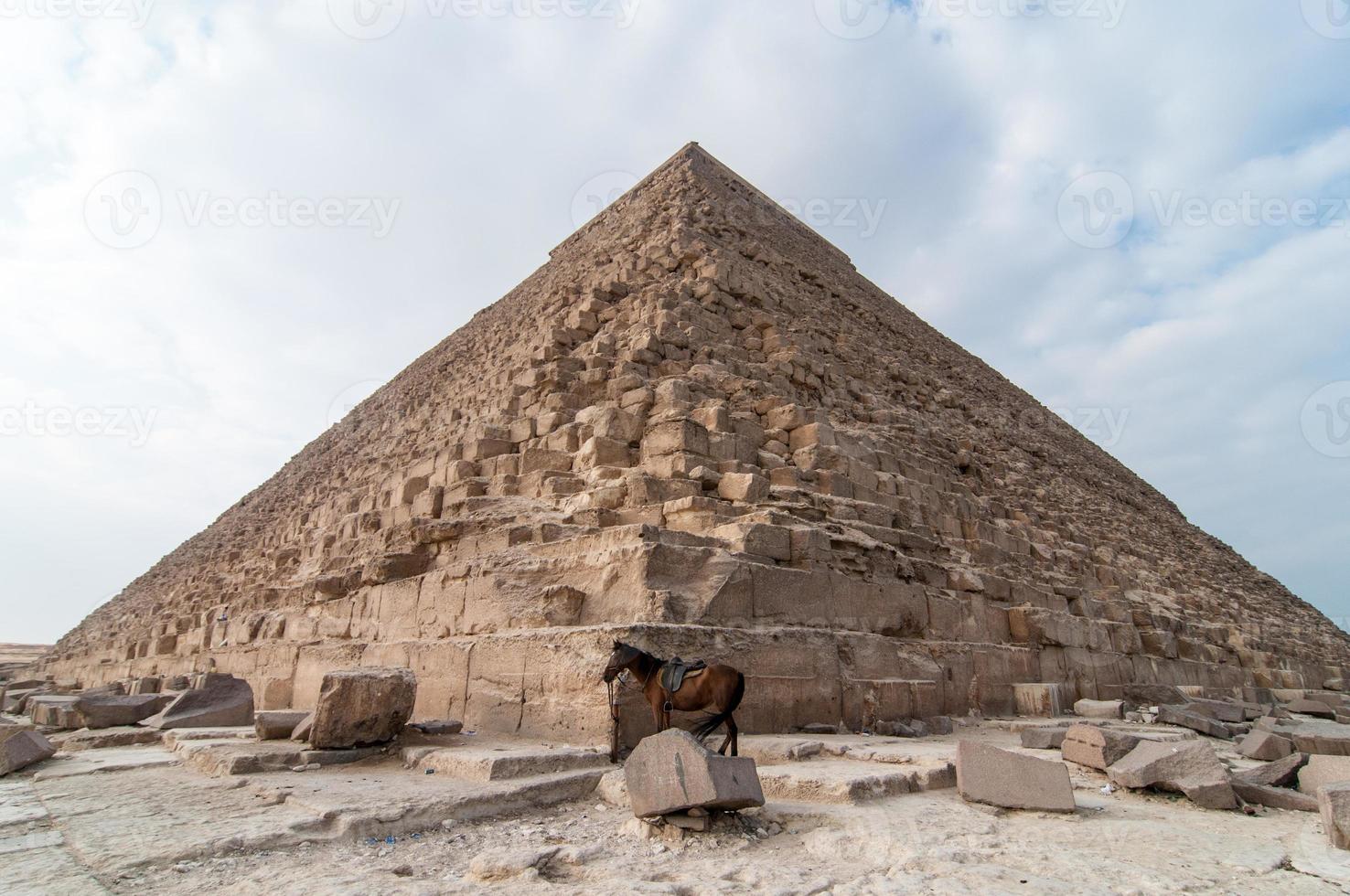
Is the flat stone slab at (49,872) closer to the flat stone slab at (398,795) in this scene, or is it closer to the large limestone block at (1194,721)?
the flat stone slab at (398,795)

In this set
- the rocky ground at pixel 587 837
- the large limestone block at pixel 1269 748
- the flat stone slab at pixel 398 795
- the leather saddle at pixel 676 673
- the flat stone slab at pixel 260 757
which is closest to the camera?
the rocky ground at pixel 587 837

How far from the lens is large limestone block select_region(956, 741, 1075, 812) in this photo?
10.8 ft

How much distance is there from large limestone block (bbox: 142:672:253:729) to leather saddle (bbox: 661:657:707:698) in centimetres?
474

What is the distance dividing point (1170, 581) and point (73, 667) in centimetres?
2455

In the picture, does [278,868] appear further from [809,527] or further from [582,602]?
[809,527]

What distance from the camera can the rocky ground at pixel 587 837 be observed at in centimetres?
238

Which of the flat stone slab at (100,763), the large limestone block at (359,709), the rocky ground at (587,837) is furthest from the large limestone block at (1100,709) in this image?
the flat stone slab at (100,763)

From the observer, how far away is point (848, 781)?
11.1 feet

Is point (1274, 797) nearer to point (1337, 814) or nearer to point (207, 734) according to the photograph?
point (1337, 814)

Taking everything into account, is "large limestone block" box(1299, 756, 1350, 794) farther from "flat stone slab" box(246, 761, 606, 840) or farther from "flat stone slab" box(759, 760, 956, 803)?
"flat stone slab" box(246, 761, 606, 840)

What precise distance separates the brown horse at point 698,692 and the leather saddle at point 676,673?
3cm

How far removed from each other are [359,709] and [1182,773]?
4.36 m

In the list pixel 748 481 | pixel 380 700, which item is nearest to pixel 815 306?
pixel 748 481

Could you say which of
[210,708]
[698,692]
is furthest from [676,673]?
[210,708]
